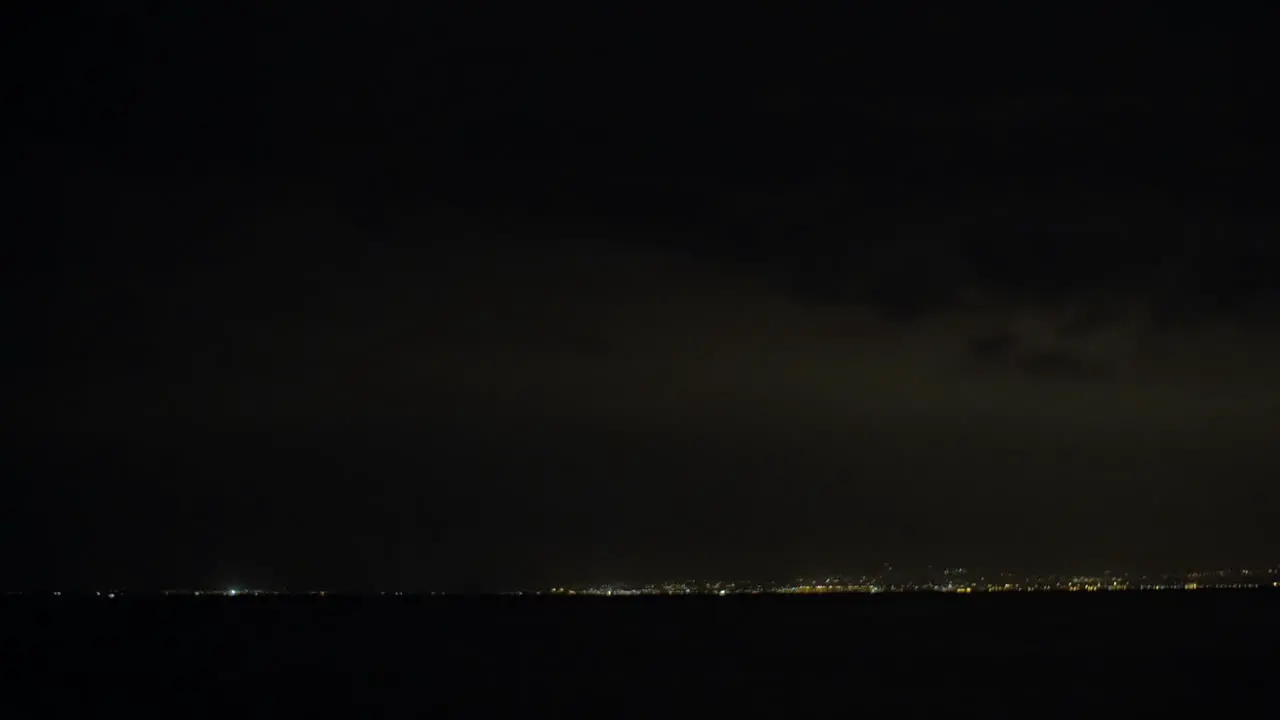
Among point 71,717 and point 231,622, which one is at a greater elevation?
point 231,622

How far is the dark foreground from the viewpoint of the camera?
161 ft

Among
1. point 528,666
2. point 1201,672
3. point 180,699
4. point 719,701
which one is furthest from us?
point 528,666

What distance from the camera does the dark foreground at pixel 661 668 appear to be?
49094 millimetres

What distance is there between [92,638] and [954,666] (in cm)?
6533

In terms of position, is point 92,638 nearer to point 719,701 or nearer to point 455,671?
point 455,671

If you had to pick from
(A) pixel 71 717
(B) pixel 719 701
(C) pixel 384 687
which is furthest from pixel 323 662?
(B) pixel 719 701

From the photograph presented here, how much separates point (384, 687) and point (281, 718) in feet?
30.9

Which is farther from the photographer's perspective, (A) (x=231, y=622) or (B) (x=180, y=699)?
(A) (x=231, y=622)

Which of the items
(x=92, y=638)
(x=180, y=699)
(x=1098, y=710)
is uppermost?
(x=92, y=638)

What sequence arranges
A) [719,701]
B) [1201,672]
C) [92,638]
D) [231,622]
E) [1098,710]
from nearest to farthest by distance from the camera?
[1098,710]
[719,701]
[1201,672]
[92,638]
[231,622]

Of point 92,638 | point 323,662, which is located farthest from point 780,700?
point 92,638

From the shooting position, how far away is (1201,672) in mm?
58438

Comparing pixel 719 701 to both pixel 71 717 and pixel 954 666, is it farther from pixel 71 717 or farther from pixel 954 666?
pixel 71 717

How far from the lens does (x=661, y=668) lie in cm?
6531
